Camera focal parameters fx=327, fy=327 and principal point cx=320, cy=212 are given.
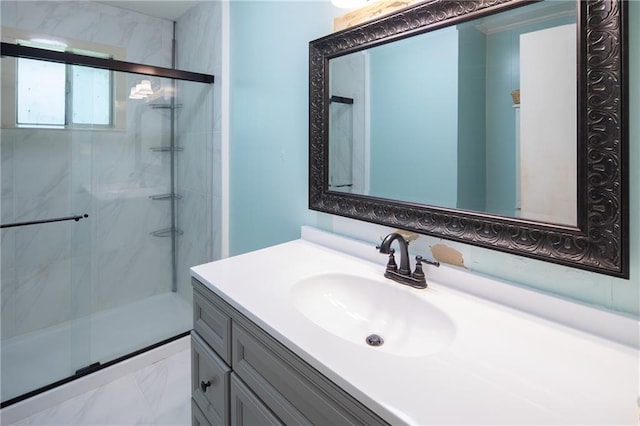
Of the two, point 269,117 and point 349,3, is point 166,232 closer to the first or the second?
point 269,117

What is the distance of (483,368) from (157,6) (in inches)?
110

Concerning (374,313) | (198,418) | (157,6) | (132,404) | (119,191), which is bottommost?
(132,404)

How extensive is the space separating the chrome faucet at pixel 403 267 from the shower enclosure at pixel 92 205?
1521mm

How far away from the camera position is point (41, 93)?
1920mm

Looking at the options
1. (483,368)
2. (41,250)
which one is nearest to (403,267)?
(483,368)

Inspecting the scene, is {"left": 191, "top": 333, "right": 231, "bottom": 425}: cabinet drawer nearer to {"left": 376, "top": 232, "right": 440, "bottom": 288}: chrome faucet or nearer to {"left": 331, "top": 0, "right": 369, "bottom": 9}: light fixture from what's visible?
{"left": 376, "top": 232, "right": 440, "bottom": 288}: chrome faucet

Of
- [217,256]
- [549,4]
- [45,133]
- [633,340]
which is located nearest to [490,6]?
[549,4]

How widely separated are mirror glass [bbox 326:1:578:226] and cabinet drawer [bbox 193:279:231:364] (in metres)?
0.65

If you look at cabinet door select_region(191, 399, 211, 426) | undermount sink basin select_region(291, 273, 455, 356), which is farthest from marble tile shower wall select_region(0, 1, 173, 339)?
undermount sink basin select_region(291, 273, 455, 356)

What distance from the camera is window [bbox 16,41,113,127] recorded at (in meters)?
1.84

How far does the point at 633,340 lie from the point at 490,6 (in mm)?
867

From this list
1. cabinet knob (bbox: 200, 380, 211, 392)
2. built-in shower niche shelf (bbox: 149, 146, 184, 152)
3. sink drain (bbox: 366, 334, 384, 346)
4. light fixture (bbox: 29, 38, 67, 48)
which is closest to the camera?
sink drain (bbox: 366, 334, 384, 346)

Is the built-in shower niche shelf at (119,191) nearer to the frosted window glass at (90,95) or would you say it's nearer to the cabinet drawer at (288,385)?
the frosted window glass at (90,95)

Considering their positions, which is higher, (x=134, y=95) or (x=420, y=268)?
(x=134, y=95)
